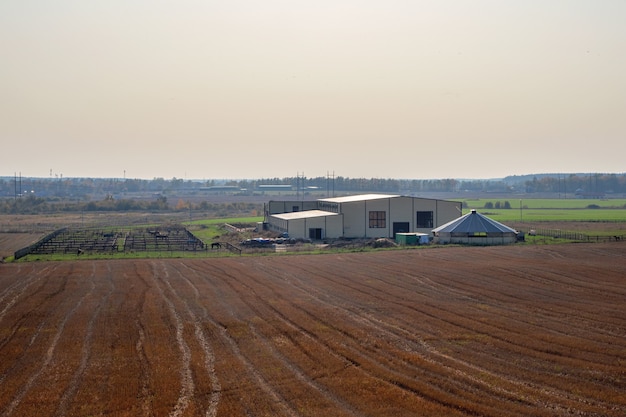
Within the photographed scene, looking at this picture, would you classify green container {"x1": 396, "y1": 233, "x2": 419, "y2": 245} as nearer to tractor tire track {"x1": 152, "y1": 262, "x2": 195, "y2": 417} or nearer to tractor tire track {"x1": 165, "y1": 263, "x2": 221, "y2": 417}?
tractor tire track {"x1": 165, "y1": 263, "x2": 221, "y2": 417}

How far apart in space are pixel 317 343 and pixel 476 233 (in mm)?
37139

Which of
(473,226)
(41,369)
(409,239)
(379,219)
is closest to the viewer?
(41,369)

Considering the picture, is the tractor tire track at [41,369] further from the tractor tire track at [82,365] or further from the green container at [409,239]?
the green container at [409,239]

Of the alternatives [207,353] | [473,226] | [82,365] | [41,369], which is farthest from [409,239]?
[41,369]

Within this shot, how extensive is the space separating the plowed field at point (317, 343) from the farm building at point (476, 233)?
17991 millimetres

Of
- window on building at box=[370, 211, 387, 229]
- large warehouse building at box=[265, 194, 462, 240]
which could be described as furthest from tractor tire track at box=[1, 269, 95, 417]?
window on building at box=[370, 211, 387, 229]

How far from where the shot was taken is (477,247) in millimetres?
51000

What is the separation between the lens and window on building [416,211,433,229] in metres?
62.1

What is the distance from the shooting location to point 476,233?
180ft

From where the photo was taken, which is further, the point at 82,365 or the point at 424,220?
the point at 424,220

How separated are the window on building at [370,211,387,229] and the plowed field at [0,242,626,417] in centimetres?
2507

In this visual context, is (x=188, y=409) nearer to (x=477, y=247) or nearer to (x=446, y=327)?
(x=446, y=327)

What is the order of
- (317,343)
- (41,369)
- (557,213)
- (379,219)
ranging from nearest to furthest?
(41,369) < (317,343) < (379,219) < (557,213)

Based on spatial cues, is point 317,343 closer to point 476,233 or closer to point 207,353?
point 207,353
